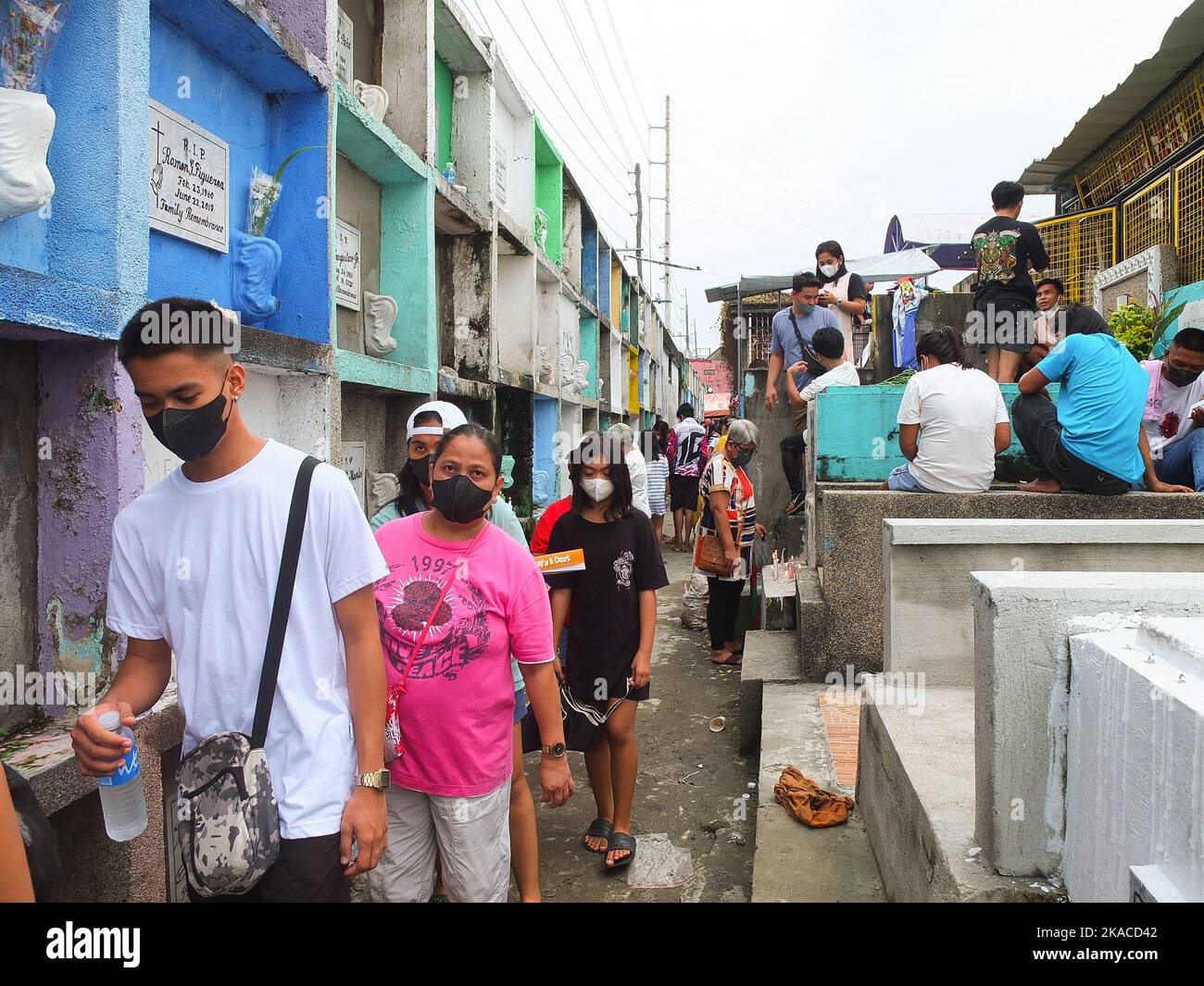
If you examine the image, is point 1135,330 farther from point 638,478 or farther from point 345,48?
point 345,48

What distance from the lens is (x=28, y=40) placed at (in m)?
2.65

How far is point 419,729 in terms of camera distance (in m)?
2.56

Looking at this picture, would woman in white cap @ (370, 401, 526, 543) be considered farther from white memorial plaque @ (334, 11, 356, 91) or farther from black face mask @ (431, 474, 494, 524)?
white memorial plaque @ (334, 11, 356, 91)

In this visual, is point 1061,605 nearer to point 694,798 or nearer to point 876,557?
point 876,557

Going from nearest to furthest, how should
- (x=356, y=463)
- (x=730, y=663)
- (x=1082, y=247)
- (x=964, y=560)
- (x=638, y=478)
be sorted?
(x=964, y=560) → (x=638, y=478) → (x=356, y=463) → (x=730, y=663) → (x=1082, y=247)

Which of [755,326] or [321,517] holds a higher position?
[755,326]

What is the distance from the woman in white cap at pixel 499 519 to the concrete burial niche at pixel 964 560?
1648 millimetres

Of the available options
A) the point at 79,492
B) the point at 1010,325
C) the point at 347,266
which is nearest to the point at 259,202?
the point at 347,266

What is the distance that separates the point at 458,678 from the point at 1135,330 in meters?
10.0

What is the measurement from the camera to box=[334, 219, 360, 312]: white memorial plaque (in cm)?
555

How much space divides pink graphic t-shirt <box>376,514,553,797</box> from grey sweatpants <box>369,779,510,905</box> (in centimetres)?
6

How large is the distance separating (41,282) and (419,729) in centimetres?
169

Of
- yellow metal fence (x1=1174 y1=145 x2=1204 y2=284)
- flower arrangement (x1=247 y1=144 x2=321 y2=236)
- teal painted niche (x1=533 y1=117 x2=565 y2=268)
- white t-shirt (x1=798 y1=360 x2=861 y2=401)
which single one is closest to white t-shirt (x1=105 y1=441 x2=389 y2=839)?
flower arrangement (x1=247 y1=144 x2=321 y2=236)

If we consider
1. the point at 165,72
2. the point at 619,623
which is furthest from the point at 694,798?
the point at 165,72
